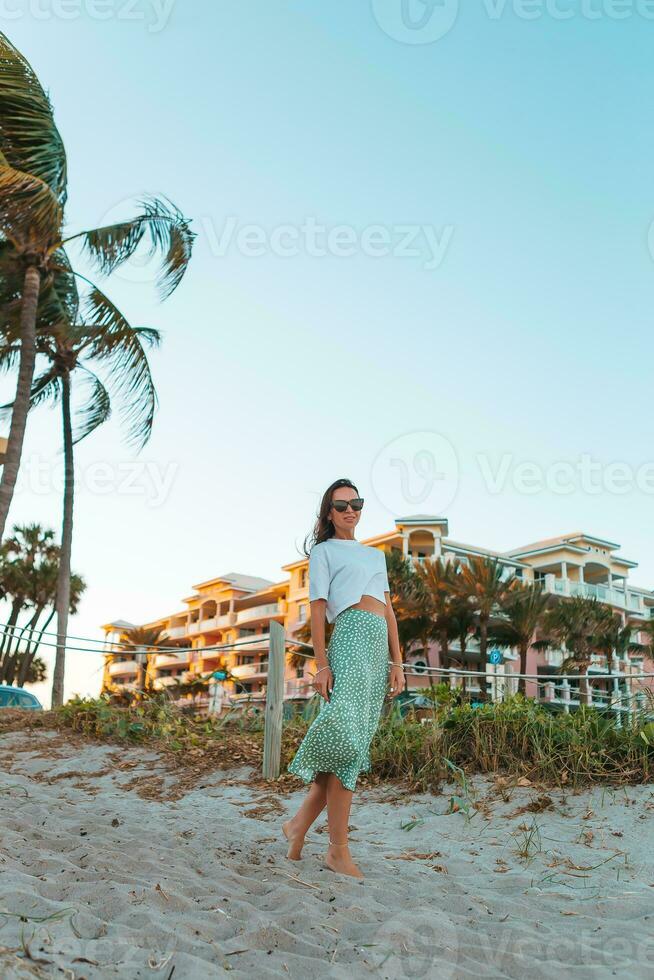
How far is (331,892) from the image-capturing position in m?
2.81

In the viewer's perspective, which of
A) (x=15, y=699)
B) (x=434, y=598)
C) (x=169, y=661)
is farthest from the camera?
(x=169, y=661)

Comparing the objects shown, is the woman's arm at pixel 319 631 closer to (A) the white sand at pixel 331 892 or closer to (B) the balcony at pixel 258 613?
(A) the white sand at pixel 331 892

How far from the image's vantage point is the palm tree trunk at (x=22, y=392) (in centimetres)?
956

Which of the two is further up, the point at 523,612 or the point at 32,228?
the point at 32,228

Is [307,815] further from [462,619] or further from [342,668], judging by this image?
[462,619]

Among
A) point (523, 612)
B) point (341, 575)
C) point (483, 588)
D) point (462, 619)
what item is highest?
point (483, 588)

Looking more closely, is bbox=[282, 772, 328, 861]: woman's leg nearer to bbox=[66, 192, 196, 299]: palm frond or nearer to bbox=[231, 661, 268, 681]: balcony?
bbox=[66, 192, 196, 299]: palm frond

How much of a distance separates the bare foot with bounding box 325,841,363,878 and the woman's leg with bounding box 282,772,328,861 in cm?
15

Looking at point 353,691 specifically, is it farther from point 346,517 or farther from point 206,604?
point 206,604

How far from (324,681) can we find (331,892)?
0.74m

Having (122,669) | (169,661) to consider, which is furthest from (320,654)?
(122,669)

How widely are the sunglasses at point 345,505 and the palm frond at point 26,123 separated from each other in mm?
7489

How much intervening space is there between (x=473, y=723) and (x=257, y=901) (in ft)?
9.44

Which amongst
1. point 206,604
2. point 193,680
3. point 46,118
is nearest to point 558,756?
point 193,680
